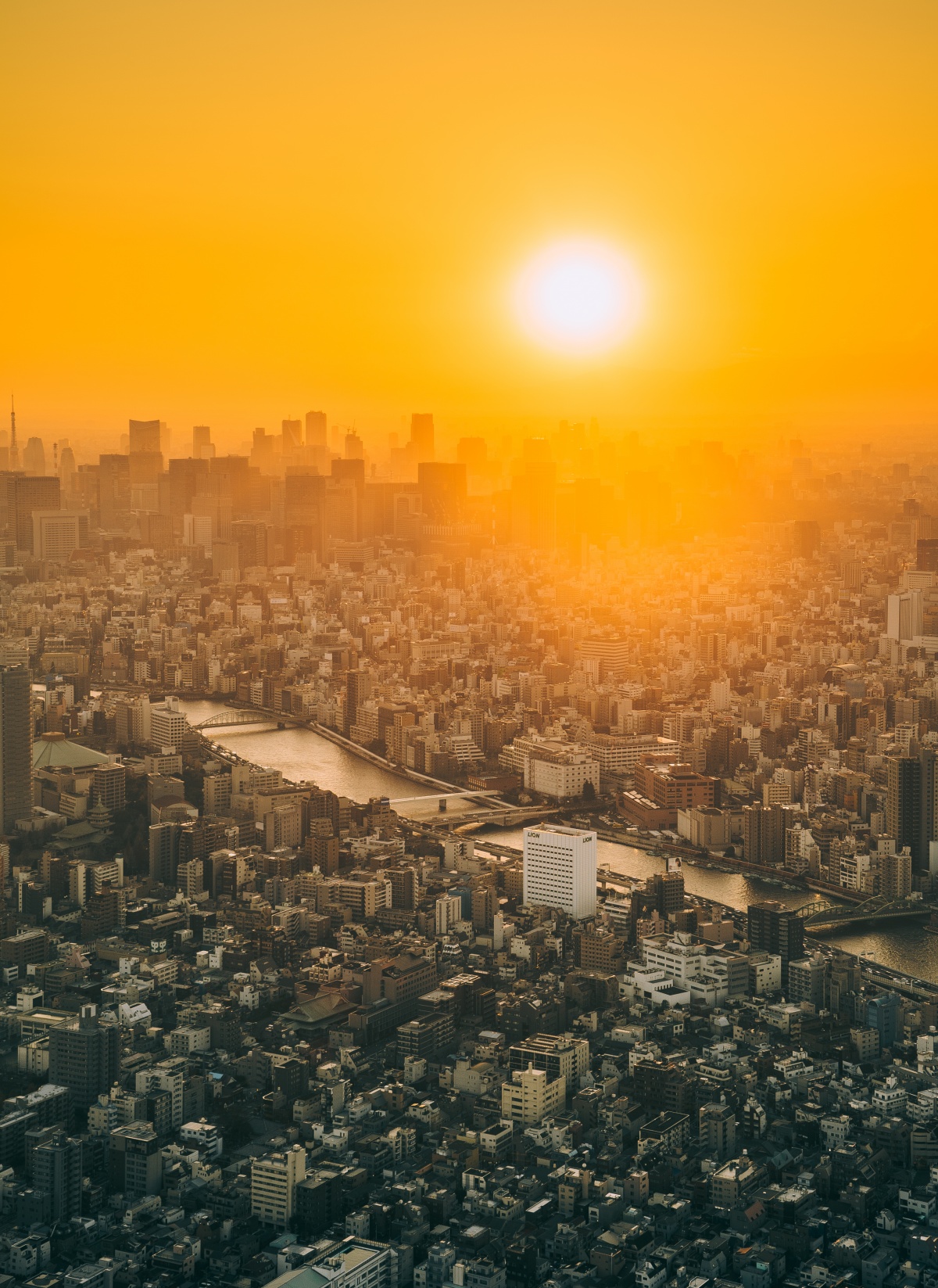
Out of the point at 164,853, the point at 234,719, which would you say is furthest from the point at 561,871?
the point at 234,719

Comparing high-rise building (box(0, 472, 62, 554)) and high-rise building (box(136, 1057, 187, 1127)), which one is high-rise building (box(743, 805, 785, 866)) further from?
high-rise building (box(0, 472, 62, 554))

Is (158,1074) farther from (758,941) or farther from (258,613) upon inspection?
(258,613)

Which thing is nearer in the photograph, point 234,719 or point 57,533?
point 234,719

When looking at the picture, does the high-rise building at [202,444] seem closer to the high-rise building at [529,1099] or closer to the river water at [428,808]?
the river water at [428,808]

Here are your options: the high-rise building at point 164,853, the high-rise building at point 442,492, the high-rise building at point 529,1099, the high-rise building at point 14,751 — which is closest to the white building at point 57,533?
the high-rise building at point 442,492

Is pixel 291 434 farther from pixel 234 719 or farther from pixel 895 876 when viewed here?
pixel 895 876

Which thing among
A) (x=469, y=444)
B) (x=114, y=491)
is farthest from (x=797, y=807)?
(x=114, y=491)

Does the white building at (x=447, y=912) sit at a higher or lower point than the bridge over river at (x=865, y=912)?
higher

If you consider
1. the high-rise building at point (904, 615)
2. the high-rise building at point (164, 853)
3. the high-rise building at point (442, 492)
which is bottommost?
the high-rise building at point (164, 853)
